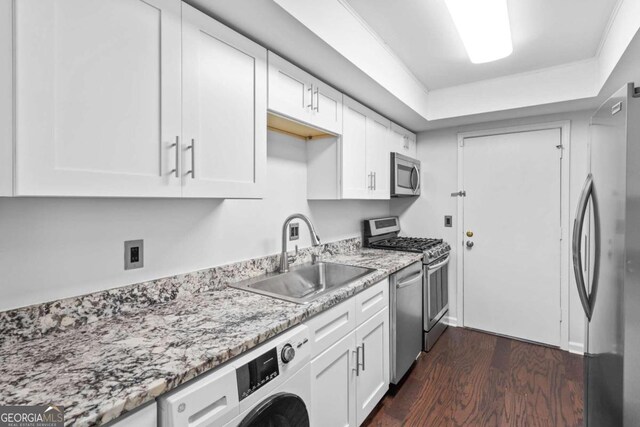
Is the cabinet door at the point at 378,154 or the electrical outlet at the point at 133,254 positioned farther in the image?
the cabinet door at the point at 378,154

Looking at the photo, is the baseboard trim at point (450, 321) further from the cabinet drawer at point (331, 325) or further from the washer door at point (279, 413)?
the washer door at point (279, 413)

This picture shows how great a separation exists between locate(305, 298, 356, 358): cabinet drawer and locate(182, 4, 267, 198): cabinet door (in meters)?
0.66

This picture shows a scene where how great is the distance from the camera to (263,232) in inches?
78.3

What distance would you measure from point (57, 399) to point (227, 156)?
0.96m

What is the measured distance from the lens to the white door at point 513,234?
2889 millimetres

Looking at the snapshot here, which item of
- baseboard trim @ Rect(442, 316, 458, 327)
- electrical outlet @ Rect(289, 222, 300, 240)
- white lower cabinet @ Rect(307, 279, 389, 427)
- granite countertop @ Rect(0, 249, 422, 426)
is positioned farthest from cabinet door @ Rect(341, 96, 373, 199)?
baseboard trim @ Rect(442, 316, 458, 327)

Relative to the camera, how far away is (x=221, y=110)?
133cm

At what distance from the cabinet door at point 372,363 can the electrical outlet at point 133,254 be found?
115 centimetres

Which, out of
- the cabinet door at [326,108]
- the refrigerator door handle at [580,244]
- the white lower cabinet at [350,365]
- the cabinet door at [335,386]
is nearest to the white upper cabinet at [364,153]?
the cabinet door at [326,108]

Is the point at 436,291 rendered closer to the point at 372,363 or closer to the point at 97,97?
the point at 372,363

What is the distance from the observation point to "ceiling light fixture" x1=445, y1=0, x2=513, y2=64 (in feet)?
5.14

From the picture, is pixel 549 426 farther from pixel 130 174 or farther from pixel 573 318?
pixel 130 174

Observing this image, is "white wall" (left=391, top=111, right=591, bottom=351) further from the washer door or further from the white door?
the washer door

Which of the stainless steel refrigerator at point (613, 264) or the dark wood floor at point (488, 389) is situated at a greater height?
the stainless steel refrigerator at point (613, 264)
